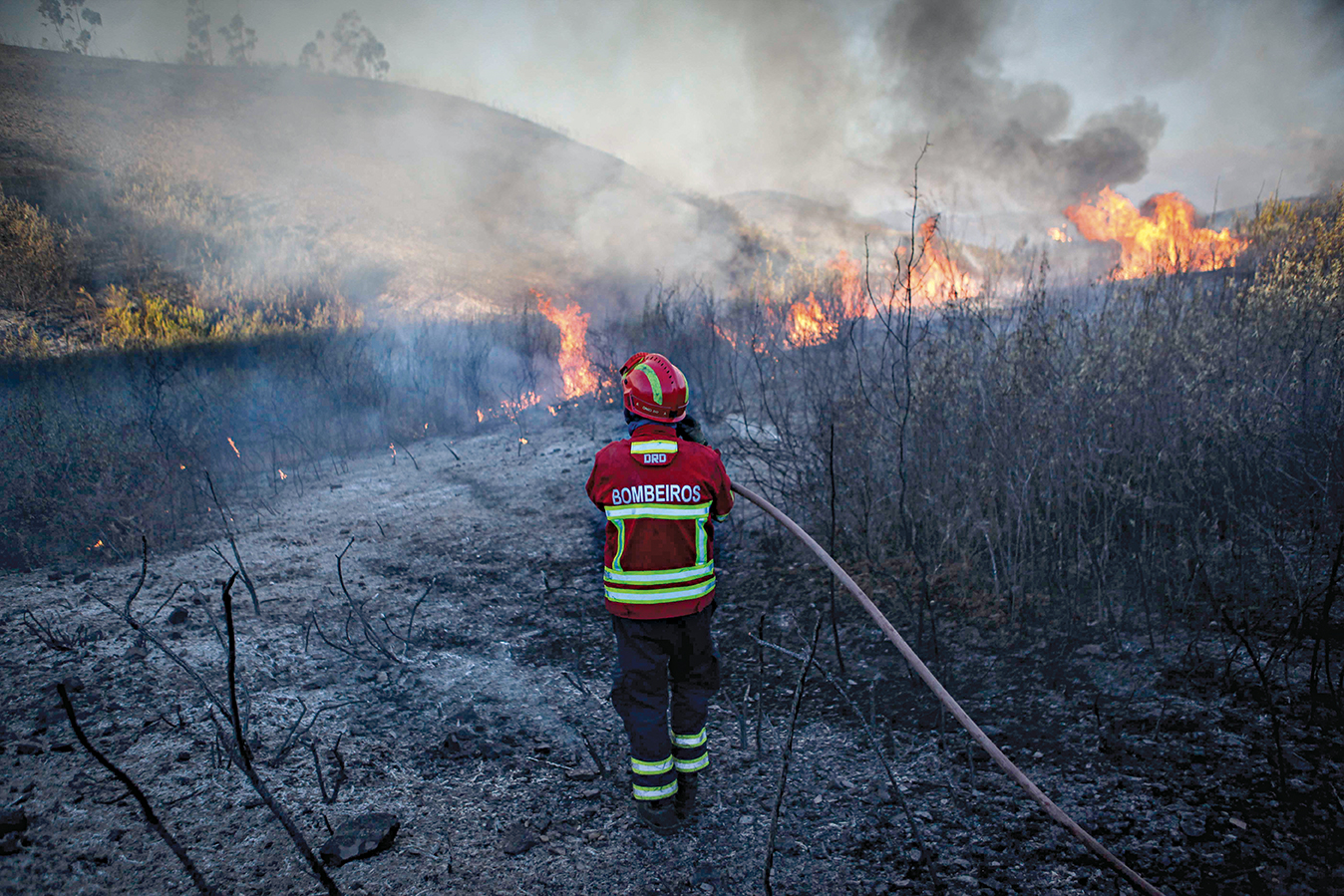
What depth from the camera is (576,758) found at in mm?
2783

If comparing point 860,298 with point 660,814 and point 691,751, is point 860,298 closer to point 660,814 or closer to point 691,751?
point 691,751

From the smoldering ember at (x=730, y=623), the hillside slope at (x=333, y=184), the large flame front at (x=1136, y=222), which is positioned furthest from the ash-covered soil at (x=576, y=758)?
the hillside slope at (x=333, y=184)

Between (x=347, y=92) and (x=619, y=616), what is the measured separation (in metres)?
41.5

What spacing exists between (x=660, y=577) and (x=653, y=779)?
0.74 m

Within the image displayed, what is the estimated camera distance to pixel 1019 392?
4.08 meters

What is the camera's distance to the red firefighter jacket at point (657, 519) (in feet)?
7.82

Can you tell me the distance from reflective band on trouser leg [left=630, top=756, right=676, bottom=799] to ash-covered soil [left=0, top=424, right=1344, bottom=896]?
162mm

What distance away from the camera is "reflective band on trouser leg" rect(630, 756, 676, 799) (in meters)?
2.33

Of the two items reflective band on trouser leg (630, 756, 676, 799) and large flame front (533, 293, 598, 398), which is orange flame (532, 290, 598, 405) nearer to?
large flame front (533, 293, 598, 398)

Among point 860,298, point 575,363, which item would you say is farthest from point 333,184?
point 860,298

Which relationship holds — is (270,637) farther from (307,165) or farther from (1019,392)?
(307,165)

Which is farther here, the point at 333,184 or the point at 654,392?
the point at 333,184

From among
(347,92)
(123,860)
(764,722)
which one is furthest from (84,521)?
(347,92)

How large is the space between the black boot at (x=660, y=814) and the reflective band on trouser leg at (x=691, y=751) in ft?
0.43
